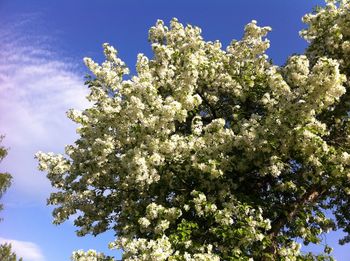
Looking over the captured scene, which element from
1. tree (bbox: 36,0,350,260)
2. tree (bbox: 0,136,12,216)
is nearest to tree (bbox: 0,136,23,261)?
tree (bbox: 0,136,12,216)

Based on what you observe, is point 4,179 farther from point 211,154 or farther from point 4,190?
point 211,154

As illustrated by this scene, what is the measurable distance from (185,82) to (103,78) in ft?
13.0

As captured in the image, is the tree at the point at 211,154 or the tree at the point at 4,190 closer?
the tree at the point at 211,154

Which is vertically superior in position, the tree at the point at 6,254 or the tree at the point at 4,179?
the tree at the point at 4,179

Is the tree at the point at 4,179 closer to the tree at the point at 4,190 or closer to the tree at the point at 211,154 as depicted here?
the tree at the point at 4,190

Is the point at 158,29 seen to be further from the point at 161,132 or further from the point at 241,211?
the point at 241,211

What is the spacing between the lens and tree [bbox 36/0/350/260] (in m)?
16.3

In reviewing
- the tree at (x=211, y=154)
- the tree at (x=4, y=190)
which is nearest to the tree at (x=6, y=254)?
the tree at (x=4, y=190)

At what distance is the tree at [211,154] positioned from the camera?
16266 millimetres

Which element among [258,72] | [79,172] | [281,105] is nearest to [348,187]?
[281,105]

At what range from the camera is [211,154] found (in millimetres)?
17766

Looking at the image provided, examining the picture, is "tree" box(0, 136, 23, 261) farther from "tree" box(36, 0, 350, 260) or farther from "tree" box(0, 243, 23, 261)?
"tree" box(36, 0, 350, 260)

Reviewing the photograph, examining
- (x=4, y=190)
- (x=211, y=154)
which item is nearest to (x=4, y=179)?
(x=4, y=190)

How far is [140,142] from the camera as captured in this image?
655 inches
